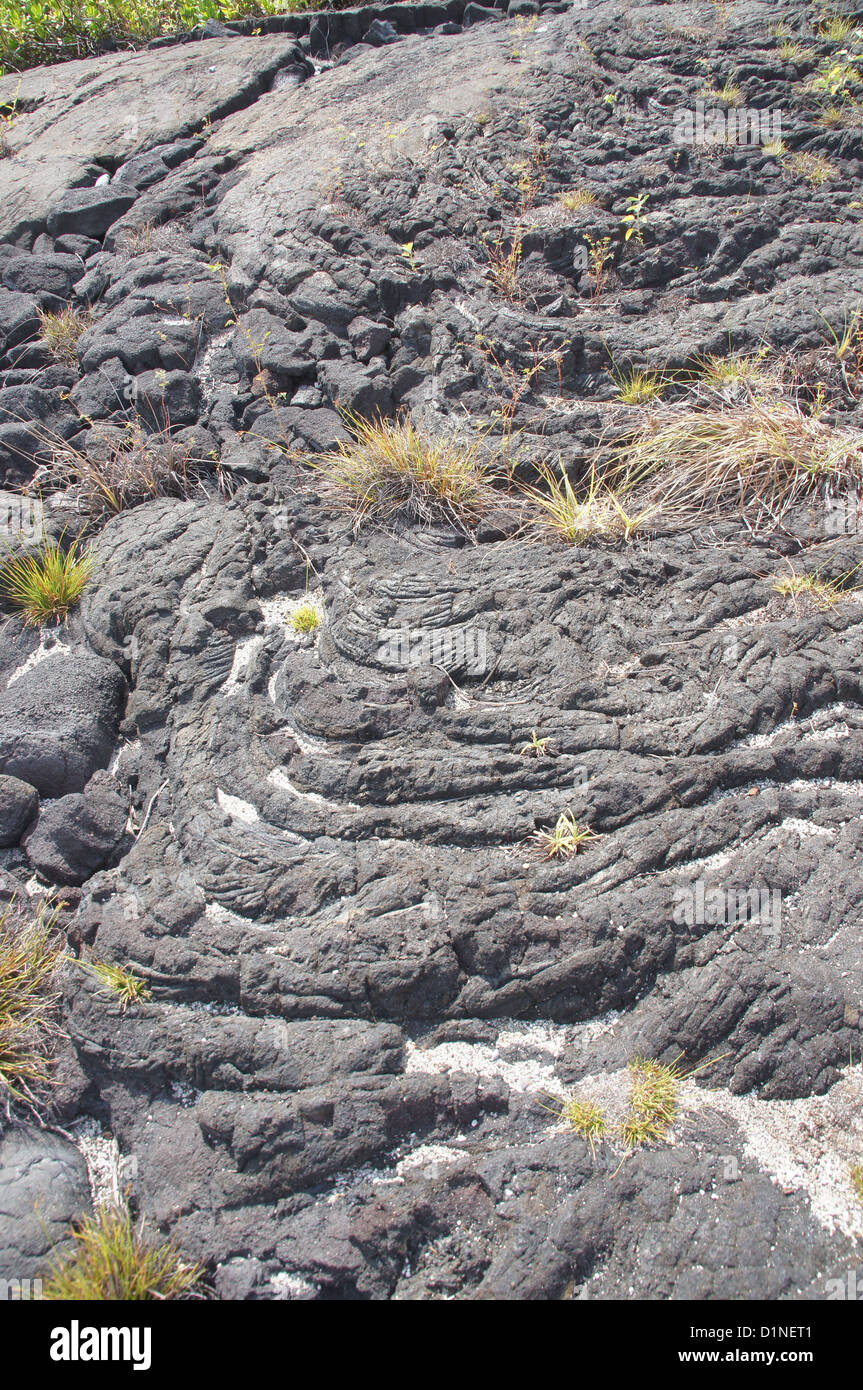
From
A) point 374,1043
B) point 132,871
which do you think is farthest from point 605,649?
point 132,871

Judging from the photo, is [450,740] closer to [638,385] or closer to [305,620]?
[305,620]

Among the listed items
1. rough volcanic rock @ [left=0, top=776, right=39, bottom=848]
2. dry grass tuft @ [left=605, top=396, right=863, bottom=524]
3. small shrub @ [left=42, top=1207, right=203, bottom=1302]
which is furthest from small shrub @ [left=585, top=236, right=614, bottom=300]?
small shrub @ [left=42, top=1207, right=203, bottom=1302]

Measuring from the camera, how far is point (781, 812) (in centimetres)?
276

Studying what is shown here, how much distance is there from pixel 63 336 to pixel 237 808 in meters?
4.01

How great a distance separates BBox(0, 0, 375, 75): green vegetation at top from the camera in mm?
8078

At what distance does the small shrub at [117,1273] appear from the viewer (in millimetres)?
2094

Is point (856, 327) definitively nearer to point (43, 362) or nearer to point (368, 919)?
point (368, 919)

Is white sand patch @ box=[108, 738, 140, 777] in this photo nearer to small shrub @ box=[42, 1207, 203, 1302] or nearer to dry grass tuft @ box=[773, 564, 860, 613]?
small shrub @ box=[42, 1207, 203, 1302]

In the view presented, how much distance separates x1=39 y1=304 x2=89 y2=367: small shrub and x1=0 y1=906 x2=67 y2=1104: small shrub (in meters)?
3.93

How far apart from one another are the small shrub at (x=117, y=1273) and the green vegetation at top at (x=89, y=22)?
33.3 ft

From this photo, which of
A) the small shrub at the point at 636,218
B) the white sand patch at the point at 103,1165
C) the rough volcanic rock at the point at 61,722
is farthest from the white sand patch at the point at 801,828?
the small shrub at the point at 636,218

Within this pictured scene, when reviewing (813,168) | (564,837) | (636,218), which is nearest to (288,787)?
(564,837)

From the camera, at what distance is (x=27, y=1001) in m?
2.71

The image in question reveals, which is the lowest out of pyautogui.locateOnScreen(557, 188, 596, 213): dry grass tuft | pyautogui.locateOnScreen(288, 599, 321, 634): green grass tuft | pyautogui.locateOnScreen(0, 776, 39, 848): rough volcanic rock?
pyautogui.locateOnScreen(0, 776, 39, 848): rough volcanic rock
